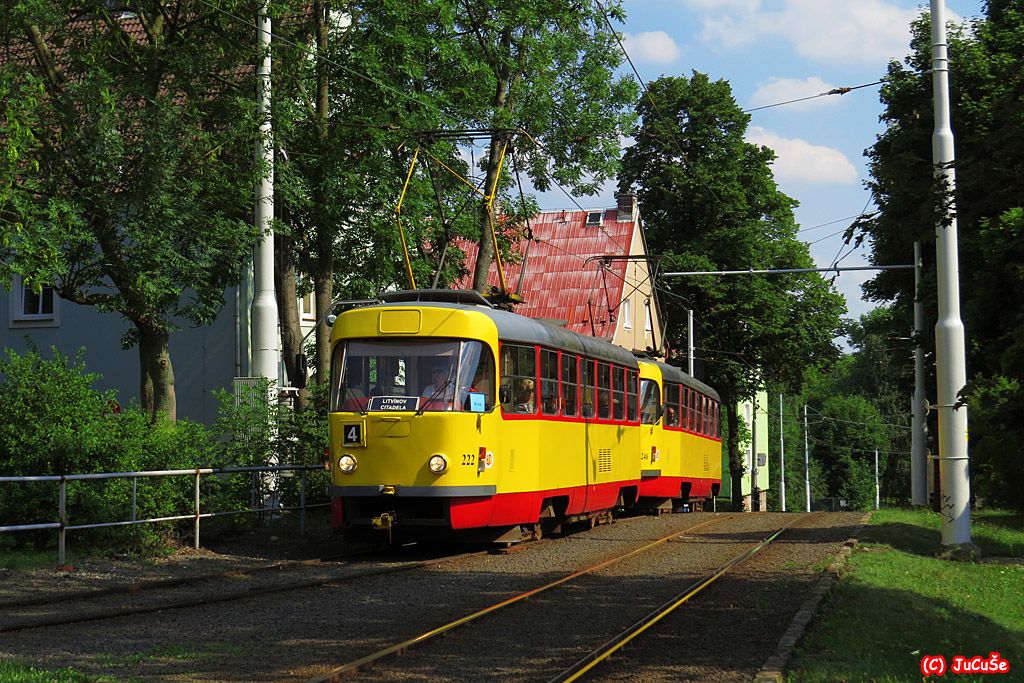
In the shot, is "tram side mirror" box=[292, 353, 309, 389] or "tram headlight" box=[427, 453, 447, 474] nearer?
"tram headlight" box=[427, 453, 447, 474]

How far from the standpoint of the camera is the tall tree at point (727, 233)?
48812mm

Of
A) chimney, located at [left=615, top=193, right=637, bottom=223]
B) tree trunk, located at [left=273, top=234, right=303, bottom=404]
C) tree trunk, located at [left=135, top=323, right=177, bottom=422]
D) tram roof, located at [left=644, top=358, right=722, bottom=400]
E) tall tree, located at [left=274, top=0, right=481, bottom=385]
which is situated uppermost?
chimney, located at [left=615, top=193, right=637, bottom=223]

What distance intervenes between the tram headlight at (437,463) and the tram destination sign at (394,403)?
0.63m

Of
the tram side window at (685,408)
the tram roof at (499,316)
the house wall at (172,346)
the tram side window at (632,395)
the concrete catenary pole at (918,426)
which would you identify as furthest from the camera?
the concrete catenary pole at (918,426)

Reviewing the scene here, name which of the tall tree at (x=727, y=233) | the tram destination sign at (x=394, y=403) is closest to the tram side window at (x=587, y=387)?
the tram destination sign at (x=394, y=403)

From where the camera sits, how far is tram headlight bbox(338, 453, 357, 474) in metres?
15.6

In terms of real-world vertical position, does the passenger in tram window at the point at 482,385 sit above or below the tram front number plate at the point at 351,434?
above

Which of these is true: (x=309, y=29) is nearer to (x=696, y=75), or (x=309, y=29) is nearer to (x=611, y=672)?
(x=611, y=672)

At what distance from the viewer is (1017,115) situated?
1176 cm

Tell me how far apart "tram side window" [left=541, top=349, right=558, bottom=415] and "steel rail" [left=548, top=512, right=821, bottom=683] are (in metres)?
3.36

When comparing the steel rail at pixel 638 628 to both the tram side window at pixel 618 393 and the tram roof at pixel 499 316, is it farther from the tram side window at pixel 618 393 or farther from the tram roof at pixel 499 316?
the tram side window at pixel 618 393

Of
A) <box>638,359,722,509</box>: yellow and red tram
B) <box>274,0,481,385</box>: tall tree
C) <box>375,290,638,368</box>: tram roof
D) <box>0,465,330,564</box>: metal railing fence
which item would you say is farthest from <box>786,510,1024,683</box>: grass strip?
<box>274,0,481,385</box>: tall tree

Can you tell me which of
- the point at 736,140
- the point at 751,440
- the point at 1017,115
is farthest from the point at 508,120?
the point at 751,440

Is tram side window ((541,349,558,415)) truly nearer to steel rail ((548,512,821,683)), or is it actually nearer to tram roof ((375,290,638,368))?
tram roof ((375,290,638,368))
